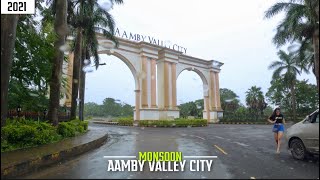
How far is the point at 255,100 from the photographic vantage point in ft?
190

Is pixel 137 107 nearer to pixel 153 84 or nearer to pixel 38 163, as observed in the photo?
pixel 153 84

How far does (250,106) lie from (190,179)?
5538 cm

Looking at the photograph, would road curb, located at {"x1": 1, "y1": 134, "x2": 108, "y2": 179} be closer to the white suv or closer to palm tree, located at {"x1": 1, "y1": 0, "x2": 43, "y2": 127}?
palm tree, located at {"x1": 1, "y1": 0, "x2": 43, "y2": 127}

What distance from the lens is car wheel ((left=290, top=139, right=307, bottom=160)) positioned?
8.39 metres

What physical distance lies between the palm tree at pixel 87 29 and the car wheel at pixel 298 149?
49.1 ft

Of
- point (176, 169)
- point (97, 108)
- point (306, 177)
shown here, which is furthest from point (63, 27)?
point (97, 108)

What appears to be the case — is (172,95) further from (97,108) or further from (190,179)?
(97,108)

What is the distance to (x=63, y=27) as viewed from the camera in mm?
15109

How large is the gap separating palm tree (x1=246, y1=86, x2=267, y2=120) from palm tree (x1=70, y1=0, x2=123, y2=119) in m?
36.0

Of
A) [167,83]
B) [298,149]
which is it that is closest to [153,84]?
[167,83]

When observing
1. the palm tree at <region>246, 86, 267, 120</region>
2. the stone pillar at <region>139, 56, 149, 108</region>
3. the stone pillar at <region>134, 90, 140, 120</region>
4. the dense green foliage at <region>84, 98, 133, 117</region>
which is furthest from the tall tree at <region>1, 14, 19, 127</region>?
the dense green foliage at <region>84, 98, 133, 117</region>

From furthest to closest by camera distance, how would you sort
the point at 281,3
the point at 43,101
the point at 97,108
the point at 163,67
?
the point at 97,108 → the point at 163,67 → the point at 281,3 → the point at 43,101

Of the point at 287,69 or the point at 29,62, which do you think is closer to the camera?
the point at 29,62

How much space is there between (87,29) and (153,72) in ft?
61.4
